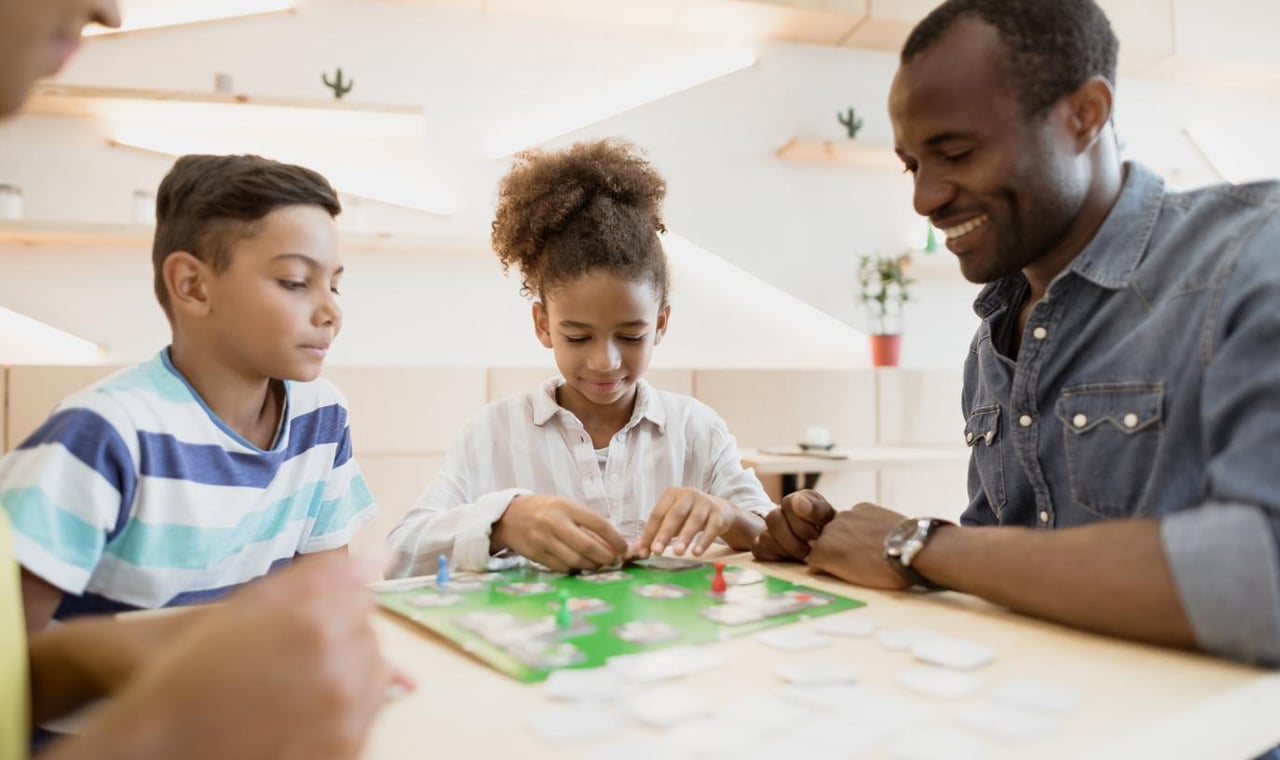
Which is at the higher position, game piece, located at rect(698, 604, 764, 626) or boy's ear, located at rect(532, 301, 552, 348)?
boy's ear, located at rect(532, 301, 552, 348)

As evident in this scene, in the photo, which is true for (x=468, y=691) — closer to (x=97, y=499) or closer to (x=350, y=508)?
(x=97, y=499)

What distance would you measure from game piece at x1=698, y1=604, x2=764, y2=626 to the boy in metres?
0.74

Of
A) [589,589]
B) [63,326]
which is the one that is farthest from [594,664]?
[63,326]

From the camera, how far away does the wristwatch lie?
0.98 m

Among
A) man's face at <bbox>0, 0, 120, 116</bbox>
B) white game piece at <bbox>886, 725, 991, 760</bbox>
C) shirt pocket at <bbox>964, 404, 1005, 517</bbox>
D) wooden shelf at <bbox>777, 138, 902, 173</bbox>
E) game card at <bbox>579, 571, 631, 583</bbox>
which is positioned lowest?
white game piece at <bbox>886, 725, 991, 760</bbox>

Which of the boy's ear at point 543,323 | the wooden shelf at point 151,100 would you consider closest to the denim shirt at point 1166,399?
the boy's ear at point 543,323

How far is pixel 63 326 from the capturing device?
3320 mm

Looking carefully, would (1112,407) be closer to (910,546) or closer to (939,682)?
(910,546)

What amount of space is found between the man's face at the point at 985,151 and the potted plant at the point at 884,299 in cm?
290

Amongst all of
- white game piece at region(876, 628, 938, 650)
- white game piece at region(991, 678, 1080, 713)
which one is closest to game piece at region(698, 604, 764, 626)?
white game piece at region(876, 628, 938, 650)

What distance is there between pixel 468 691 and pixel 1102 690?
0.49 m

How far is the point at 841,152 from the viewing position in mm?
4195

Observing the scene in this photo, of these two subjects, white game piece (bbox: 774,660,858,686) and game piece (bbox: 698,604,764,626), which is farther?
game piece (bbox: 698,604,764,626)

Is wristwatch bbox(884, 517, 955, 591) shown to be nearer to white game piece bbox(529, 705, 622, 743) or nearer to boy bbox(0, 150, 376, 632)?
white game piece bbox(529, 705, 622, 743)
